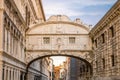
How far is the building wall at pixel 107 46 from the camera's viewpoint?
2354cm

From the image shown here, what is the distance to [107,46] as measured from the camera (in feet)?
87.6

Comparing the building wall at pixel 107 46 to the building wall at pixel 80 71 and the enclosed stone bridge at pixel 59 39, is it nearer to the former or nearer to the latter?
the enclosed stone bridge at pixel 59 39

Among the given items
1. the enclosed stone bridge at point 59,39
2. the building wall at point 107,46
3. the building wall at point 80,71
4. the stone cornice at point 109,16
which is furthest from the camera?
the building wall at point 80,71

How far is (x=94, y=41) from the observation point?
3350 centimetres

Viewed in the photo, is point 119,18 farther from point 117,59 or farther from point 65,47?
point 65,47

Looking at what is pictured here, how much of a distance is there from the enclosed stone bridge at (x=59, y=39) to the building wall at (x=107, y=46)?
1.54 meters

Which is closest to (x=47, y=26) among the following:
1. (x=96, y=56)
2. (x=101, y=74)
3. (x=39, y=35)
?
(x=39, y=35)

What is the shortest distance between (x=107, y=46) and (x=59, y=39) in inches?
352

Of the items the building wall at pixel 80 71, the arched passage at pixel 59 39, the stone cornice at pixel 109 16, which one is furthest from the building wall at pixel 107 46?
the building wall at pixel 80 71

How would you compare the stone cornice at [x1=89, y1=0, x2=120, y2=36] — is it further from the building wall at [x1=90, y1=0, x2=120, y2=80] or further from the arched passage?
the arched passage

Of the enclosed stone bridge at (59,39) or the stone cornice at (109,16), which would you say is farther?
the enclosed stone bridge at (59,39)

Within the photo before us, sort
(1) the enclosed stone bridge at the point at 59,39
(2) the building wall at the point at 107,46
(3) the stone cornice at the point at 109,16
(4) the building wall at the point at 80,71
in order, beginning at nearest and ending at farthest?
(3) the stone cornice at the point at 109,16, (2) the building wall at the point at 107,46, (1) the enclosed stone bridge at the point at 59,39, (4) the building wall at the point at 80,71

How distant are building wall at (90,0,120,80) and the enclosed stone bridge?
1.54m

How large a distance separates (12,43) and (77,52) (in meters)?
11.3
